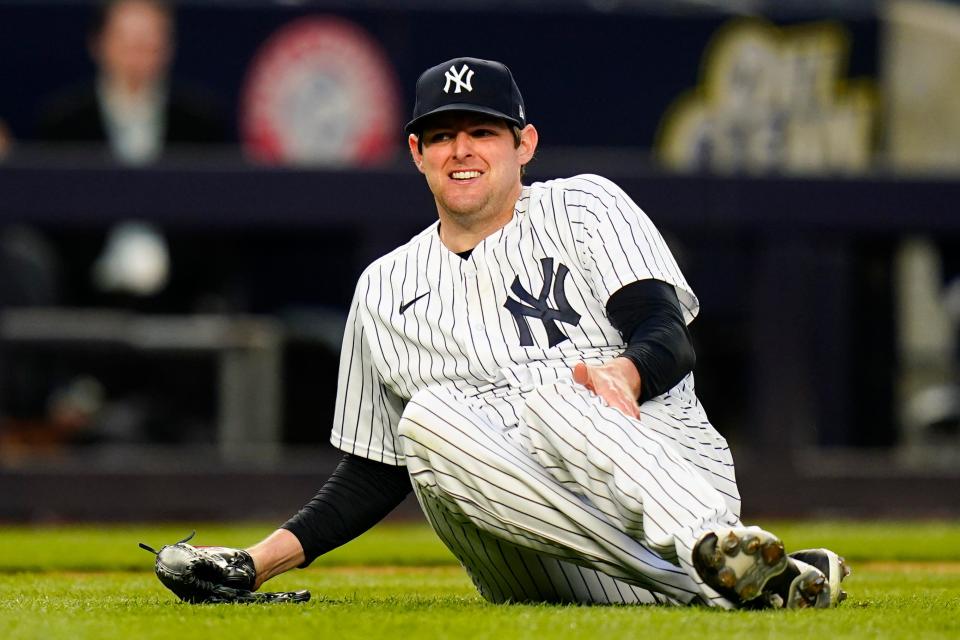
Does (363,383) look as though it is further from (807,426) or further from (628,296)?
(807,426)

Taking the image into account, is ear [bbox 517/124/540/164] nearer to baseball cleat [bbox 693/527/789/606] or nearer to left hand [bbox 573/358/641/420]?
left hand [bbox 573/358/641/420]

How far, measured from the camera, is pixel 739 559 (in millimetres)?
2586

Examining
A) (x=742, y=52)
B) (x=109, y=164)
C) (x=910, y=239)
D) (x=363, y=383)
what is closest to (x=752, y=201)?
(x=910, y=239)

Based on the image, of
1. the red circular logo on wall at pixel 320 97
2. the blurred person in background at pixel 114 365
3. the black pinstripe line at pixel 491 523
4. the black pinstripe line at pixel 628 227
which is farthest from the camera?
the red circular logo on wall at pixel 320 97

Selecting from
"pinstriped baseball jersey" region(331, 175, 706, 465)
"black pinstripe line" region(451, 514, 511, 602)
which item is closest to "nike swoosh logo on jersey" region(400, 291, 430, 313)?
"pinstriped baseball jersey" region(331, 175, 706, 465)

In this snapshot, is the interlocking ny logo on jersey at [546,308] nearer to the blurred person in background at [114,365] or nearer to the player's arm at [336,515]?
the player's arm at [336,515]

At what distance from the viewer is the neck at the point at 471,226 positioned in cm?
→ 328

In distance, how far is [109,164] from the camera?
8195 mm

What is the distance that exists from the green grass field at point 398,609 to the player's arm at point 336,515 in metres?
0.12

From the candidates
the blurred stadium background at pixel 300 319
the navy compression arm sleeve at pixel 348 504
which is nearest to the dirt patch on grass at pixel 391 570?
the navy compression arm sleeve at pixel 348 504

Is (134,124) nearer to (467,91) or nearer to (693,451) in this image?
(467,91)

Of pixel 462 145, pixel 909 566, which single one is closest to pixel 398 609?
pixel 462 145

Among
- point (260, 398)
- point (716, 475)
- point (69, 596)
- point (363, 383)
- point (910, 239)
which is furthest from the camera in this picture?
point (910, 239)

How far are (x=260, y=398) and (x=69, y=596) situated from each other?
4.55m
